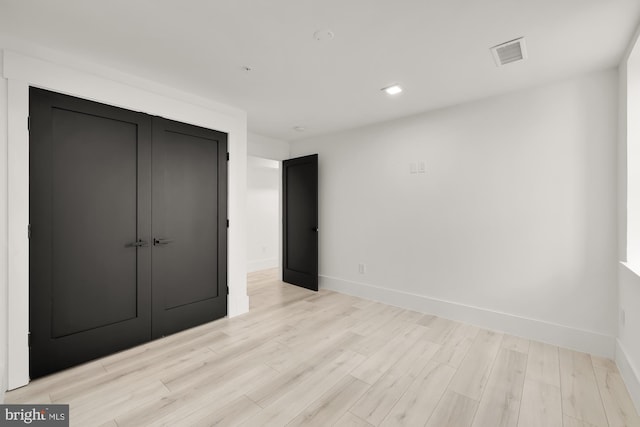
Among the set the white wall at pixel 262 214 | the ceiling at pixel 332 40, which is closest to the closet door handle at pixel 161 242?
the ceiling at pixel 332 40

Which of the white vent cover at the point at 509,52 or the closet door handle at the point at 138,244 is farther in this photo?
the closet door handle at the point at 138,244

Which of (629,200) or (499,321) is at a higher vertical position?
(629,200)

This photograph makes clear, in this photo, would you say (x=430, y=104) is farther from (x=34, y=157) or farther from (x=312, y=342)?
(x=34, y=157)

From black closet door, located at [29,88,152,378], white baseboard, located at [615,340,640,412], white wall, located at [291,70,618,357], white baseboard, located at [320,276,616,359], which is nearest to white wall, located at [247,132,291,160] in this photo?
white wall, located at [291,70,618,357]

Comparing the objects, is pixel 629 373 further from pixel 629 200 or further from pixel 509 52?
pixel 509 52

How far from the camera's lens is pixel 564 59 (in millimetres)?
2314

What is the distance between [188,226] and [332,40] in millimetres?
2329

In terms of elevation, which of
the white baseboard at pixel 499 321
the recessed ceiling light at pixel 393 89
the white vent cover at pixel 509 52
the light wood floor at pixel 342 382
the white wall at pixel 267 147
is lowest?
the light wood floor at pixel 342 382

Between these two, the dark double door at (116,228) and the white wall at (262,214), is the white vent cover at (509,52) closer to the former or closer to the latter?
the dark double door at (116,228)

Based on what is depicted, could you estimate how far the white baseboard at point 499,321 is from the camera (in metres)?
2.51

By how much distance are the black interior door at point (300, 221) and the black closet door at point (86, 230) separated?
244cm

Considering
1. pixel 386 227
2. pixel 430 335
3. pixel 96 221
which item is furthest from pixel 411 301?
pixel 96 221

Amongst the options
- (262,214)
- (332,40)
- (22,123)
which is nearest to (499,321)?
(332,40)

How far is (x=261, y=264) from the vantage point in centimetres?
617
